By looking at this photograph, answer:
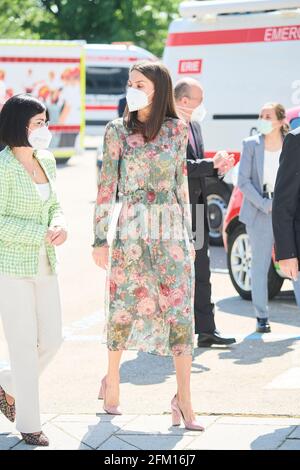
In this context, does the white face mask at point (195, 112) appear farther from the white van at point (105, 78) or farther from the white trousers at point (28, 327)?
the white van at point (105, 78)

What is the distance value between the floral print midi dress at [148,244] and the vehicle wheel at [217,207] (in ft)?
25.7

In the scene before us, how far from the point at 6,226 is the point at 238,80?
8.28 m

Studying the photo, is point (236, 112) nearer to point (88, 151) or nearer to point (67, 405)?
point (67, 405)

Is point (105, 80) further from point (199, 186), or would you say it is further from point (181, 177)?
point (181, 177)

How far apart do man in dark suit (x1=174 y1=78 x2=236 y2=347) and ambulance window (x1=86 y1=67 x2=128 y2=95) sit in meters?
32.9

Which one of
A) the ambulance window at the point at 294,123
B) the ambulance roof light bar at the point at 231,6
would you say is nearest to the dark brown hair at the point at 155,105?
the ambulance window at the point at 294,123

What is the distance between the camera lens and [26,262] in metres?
5.57

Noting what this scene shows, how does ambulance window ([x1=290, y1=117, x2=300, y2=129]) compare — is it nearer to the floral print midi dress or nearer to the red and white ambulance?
the floral print midi dress

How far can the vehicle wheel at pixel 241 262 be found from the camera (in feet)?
33.5

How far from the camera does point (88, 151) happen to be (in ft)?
116

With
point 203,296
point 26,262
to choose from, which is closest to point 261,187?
point 203,296

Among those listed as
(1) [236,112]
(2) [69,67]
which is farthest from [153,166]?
(2) [69,67]

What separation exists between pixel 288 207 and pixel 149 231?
0.76m

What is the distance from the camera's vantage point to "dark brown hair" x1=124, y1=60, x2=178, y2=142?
590 cm
